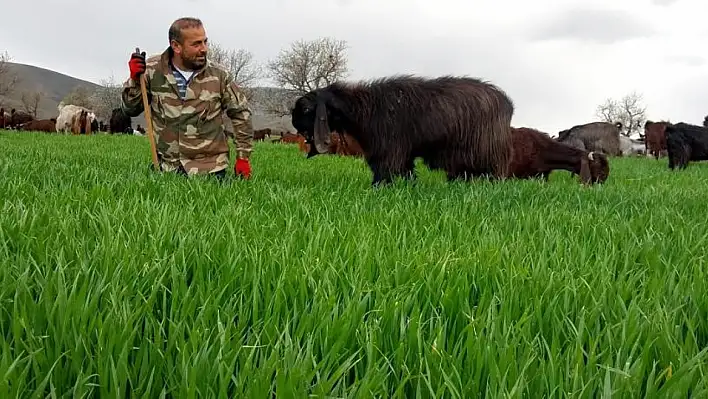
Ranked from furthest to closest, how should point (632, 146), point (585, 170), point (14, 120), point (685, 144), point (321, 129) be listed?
point (632, 146)
point (14, 120)
point (685, 144)
point (585, 170)
point (321, 129)

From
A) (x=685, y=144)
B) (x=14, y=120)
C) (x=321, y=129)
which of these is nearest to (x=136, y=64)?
(x=321, y=129)

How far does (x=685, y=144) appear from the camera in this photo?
47.9ft

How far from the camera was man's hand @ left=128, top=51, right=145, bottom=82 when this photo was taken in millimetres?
5434

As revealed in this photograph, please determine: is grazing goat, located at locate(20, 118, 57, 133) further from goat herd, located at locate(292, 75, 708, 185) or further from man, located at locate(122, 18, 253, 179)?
goat herd, located at locate(292, 75, 708, 185)

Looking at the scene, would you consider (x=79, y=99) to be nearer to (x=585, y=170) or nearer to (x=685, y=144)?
(x=685, y=144)

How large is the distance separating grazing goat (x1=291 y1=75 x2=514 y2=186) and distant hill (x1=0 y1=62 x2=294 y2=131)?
233 feet

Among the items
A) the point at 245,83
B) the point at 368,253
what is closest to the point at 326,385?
the point at 368,253

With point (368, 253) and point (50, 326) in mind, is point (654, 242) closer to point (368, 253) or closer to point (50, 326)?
point (368, 253)

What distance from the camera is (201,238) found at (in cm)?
224

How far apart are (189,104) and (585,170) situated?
6091 millimetres

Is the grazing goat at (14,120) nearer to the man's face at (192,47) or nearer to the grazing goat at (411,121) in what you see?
the man's face at (192,47)

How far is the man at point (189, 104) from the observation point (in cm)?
551

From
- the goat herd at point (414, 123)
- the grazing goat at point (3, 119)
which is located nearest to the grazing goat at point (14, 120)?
the grazing goat at point (3, 119)

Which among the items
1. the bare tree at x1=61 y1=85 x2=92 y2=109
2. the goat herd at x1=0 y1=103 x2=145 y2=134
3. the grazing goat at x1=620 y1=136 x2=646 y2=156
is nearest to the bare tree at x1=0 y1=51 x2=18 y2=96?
the bare tree at x1=61 y1=85 x2=92 y2=109
